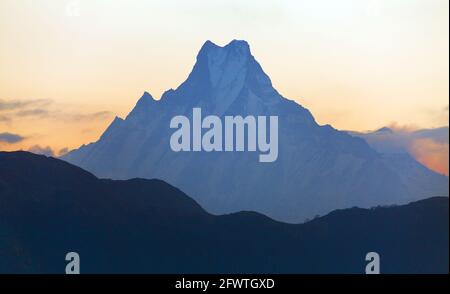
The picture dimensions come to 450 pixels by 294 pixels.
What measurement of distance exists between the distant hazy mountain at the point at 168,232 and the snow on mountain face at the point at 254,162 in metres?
0.42

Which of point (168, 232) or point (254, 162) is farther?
point (168, 232)

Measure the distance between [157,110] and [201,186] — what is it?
271 centimetres

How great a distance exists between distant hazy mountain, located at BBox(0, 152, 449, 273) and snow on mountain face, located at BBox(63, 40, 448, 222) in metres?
0.42

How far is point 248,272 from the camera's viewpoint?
27.3m

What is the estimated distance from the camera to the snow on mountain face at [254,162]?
27.8m

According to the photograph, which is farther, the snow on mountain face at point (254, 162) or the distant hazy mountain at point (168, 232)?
the snow on mountain face at point (254, 162)

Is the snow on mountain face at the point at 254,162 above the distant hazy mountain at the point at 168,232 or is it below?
above

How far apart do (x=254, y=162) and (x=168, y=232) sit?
12.3 ft

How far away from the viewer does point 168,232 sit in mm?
29609

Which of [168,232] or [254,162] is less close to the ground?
[254,162]

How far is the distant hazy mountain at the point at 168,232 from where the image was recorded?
89.9ft

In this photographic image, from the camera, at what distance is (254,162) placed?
1091 inches

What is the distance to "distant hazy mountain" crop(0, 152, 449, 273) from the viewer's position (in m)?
27.4

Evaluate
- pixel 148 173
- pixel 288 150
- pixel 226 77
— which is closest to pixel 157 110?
pixel 148 173
